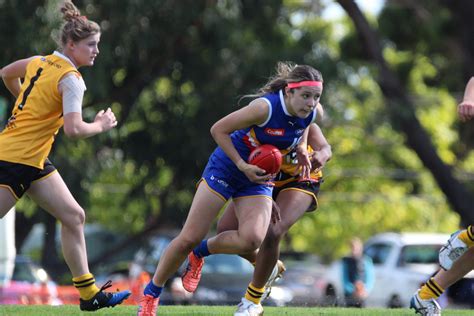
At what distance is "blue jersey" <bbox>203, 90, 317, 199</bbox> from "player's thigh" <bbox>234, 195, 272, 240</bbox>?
0.18ft

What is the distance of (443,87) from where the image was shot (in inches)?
1222

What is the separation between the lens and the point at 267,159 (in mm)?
7520

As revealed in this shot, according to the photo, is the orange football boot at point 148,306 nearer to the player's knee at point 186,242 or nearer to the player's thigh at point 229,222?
the player's knee at point 186,242

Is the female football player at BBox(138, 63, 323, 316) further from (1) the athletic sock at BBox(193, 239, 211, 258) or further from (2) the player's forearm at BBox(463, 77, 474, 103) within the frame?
(2) the player's forearm at BBox(463, 77, 474, 103)

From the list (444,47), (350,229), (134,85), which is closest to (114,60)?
(134,85)

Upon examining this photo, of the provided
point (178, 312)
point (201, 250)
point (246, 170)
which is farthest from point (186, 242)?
point (178, 312)

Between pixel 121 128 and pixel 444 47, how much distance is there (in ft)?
29.5

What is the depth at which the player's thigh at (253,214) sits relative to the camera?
7527 mm

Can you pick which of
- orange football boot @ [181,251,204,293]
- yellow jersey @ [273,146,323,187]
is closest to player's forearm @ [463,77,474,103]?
yellow jersey @ [273,146,323,187]

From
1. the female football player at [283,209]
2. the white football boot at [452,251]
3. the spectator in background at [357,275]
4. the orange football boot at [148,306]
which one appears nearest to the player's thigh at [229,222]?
the female football player at [283,209]

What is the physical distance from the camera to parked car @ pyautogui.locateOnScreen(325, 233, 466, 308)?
63.5 ft

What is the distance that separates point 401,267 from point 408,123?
377cm

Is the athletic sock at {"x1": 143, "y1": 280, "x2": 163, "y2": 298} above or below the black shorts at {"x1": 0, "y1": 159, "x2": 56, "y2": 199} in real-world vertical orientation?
below

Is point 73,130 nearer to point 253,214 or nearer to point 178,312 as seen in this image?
point 253,214
